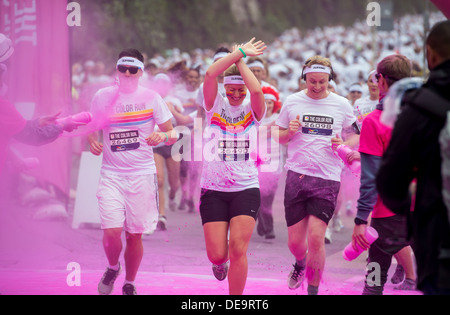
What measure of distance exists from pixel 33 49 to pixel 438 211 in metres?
7.20

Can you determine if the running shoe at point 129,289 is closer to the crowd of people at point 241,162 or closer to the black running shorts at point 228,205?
the crowd of people at point 241,162

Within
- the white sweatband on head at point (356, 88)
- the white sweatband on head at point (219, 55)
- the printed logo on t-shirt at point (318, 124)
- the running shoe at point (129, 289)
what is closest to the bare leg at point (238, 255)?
the running shoe at point (129, 289)

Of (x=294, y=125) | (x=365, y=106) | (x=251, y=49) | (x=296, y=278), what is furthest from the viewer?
(x=365, y=106)

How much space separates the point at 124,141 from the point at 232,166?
93 cm

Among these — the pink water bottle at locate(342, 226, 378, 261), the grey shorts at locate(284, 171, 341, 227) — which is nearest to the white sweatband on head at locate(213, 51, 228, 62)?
the grey shorts at locate(284, 171, 341, 227)

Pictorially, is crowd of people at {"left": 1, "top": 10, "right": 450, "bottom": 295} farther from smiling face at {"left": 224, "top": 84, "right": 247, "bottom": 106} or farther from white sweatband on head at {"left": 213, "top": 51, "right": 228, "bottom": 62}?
white sweatband on head at {"left": 213, "top": 51, "right": 228, "bottom": 62}

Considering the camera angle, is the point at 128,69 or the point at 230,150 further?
the point at 128,69

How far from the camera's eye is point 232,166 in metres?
5.58

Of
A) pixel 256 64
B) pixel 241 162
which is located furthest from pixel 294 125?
pixel 256 64

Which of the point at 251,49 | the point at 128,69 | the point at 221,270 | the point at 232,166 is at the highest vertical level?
the point at 251,49

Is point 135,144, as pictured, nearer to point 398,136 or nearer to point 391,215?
point 391,215

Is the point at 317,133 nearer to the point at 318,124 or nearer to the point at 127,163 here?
the point at 318,124

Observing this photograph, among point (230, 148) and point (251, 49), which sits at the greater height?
point (251, 49)

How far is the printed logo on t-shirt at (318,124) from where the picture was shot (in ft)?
20.5
